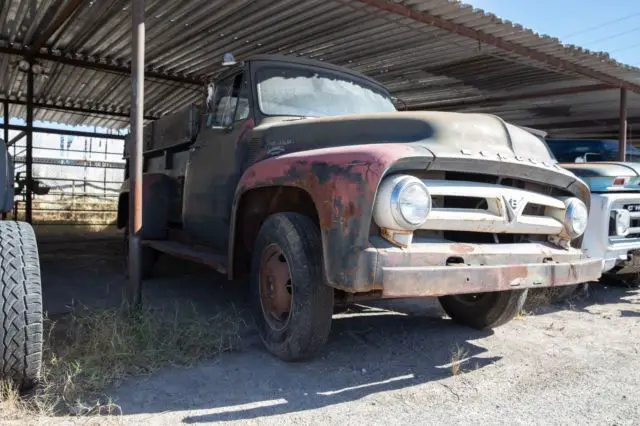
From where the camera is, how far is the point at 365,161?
2.81 m

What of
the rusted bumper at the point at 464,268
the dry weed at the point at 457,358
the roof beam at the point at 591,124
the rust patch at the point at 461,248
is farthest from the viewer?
the roof beam at the point at 591,124

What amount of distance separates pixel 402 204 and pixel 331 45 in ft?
18.3

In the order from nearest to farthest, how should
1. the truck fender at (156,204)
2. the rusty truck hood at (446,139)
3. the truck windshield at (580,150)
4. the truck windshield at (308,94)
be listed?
the rusty truck hood at (446,139) → the truck windshield at (308,94) → the truck fender at (156,204) → the truck windshield at (580,150)

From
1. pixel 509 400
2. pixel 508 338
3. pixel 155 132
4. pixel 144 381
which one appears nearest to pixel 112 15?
pixel 155 132

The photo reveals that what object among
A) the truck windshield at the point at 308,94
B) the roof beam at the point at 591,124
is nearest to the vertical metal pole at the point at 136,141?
the truck windshield at the point at 308,94

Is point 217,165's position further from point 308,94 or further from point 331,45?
point 331,45

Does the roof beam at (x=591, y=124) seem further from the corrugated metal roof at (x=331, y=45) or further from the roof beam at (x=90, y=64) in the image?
the roof beam at (x=90, y=64)

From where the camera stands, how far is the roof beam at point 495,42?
5746 millimetres

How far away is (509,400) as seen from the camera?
3016 millimetres

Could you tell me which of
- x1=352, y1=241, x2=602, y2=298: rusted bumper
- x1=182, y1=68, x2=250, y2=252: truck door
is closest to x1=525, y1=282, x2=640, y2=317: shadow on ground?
x1=352, y1=241, x2=602, y2=298: rusted bumper

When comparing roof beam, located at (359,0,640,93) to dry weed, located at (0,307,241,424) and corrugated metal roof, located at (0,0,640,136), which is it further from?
dry weed, located at (0,307,241,424)

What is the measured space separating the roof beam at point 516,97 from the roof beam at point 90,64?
4538 millimetres

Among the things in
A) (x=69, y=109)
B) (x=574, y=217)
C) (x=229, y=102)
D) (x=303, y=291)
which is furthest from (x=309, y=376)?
(x=69, y=109)

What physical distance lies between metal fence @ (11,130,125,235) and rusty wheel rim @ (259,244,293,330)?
732cm
